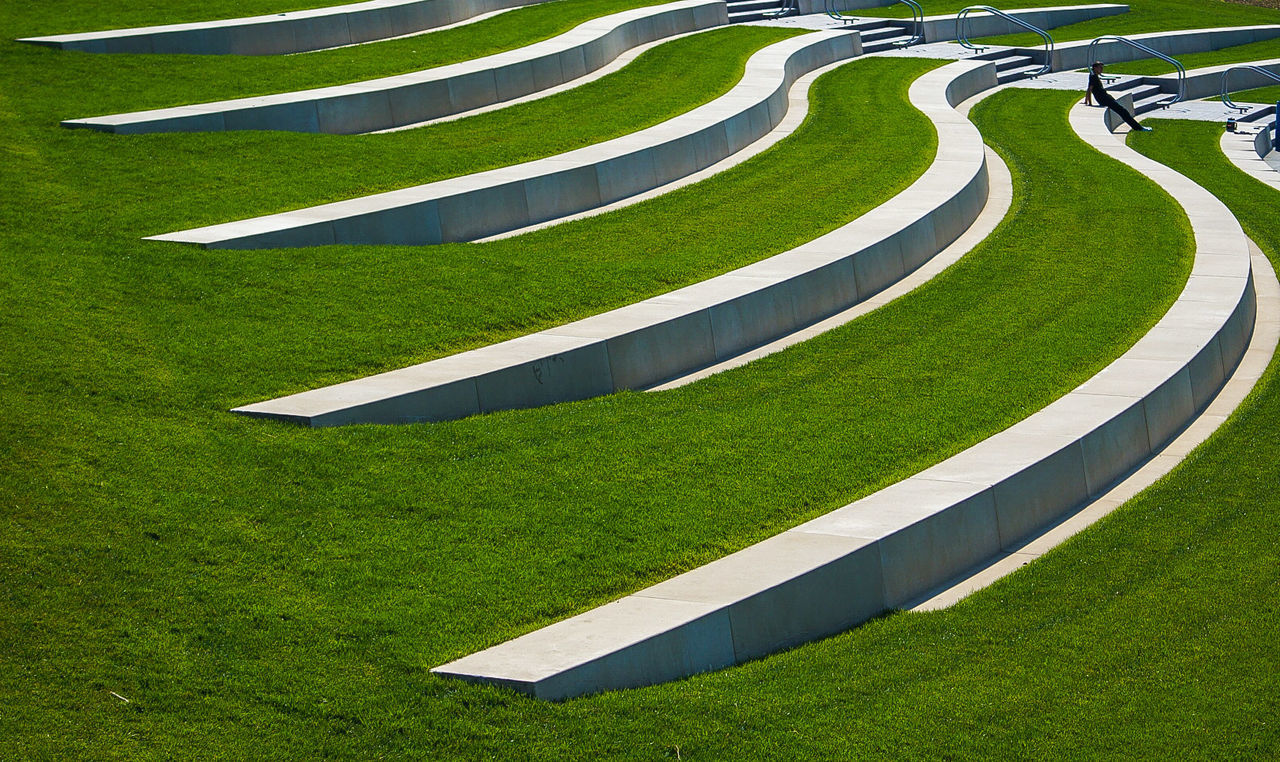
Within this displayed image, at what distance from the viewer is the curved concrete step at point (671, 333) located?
30.2 feet

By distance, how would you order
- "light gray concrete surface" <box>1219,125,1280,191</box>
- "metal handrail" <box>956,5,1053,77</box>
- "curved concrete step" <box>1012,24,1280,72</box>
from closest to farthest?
"light gray concrete surface" <box>1219,125,1280,191</box>
"metal handrail" <box>956,5,1053,77</box>
"curved concrete step" <box>1012,24,1280,72</box>

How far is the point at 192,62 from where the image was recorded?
17.4 m

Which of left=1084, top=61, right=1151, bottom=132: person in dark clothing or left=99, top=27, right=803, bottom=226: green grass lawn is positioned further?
left=1084, top=61, right=1151, bottom=132: person in dark clothing

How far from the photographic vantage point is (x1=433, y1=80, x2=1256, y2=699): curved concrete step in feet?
21.1

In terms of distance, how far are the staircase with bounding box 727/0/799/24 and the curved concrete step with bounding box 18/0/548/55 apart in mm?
8806

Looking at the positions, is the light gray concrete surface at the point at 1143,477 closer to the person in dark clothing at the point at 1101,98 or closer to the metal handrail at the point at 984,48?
the person in dark clothing at the point at 1101,98

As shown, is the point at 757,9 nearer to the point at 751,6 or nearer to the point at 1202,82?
the point at 751,6

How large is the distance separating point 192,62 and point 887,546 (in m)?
13.4

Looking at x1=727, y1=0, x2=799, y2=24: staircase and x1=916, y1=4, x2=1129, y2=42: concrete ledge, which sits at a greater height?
x1=727, y1=0, x2=799, y2=24: staircase

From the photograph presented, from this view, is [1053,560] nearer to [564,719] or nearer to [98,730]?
[564,719]

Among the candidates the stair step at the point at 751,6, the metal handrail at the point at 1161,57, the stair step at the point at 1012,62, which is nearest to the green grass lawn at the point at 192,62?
the stair step at the point at 751,6

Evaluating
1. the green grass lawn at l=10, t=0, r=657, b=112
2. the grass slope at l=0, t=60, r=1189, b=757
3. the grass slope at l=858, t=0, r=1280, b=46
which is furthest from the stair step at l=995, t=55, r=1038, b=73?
the grass slope at l=0, t=60, r=1189, b=757

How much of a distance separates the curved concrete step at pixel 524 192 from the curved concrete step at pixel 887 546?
20.3 feet

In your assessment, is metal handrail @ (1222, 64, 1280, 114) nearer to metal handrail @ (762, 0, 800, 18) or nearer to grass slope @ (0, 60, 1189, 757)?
metal handrail @ (762, 0, 800, 18)
